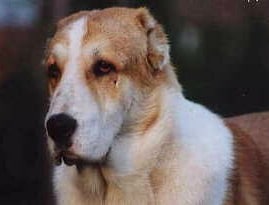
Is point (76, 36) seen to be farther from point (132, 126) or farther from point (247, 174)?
point (247, 174)

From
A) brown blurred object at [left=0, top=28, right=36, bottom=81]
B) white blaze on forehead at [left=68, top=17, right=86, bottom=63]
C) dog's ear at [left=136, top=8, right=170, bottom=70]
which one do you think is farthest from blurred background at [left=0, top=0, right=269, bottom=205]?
white blaze on forehead at [left=68, top=17, right=86, bottom=63]

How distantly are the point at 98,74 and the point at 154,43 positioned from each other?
1.22ft

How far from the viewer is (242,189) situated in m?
4.62

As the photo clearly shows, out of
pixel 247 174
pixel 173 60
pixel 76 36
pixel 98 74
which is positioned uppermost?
pixel 76 36

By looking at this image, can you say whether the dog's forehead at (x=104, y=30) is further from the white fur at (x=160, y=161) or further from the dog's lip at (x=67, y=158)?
the dog's lip at (x=67, y=158)

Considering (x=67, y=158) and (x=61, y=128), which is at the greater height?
(x=61, y=128)

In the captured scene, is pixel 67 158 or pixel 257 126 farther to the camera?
pixel 257 126

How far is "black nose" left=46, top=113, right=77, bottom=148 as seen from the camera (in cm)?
401

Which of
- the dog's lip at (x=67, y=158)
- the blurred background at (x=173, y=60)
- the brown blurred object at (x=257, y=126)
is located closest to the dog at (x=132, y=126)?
the dog's lip at (x=67, y=158)

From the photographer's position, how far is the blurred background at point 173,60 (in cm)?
575

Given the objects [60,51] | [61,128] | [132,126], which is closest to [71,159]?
[61,128]

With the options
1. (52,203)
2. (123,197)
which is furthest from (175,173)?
(52,203)

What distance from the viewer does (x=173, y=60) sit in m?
5.71

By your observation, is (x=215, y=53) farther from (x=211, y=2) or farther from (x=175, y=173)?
(x=175, y=173)
